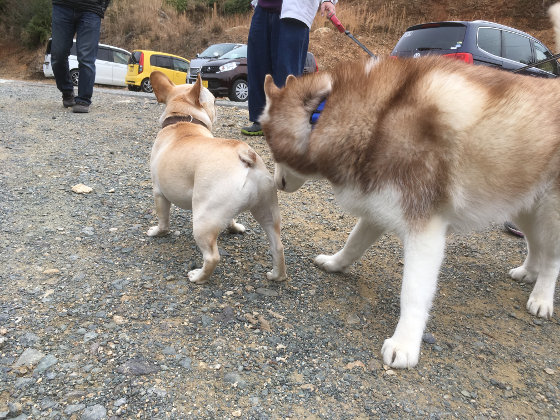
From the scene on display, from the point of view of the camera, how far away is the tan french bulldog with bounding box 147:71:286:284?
2.39 m

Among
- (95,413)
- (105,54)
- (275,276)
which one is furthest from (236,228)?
(105,54)

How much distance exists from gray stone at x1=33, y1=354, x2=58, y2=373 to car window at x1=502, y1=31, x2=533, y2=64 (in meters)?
9.24

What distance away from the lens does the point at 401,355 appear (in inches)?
80.1

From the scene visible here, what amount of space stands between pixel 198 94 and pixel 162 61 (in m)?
18.2

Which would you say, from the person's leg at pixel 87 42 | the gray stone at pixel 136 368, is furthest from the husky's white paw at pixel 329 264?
the person's leg at pixel 87 42

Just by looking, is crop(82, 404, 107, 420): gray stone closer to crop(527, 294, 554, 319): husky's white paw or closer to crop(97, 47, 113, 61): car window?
crop(527, 294, 554, 319): husky's white paw

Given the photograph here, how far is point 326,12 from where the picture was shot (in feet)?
15.9

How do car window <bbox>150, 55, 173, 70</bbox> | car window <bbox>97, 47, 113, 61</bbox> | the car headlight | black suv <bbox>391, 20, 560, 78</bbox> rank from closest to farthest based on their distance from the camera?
black suv <bbox>391, 20, 560, 78</bbox>, the car headlight, car window <bbox>150, 55, 173, 70</bbox>, car window <bbox>97, 47, 113, 61</bbox>

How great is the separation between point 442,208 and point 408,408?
1.00 m

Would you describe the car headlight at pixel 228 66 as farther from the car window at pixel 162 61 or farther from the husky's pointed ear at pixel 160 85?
the husky's pointed ear at pixel 160 85

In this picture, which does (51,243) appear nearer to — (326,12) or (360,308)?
(360,308)

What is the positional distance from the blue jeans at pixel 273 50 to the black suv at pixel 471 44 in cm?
286

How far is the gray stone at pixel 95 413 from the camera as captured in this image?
61.6 inches

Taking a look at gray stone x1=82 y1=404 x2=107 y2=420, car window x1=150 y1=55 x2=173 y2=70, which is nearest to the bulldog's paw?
gray stone x1=82 y1=404 x2=107 y2=420
